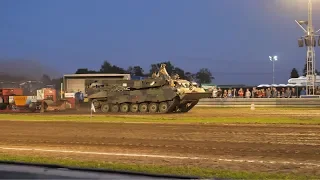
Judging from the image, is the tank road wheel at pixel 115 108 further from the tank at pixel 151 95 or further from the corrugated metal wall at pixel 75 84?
the corrugated metal wall at pixel 75 84

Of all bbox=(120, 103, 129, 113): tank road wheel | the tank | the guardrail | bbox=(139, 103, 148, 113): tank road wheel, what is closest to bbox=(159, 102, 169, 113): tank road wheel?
the tank

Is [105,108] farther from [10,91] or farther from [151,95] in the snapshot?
[10,91]

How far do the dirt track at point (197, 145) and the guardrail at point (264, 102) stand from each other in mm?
21071

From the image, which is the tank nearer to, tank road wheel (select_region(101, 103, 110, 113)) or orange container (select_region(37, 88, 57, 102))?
tank road wheel (select_region(101, 103, 110, 113))

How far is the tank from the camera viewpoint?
1215 inches

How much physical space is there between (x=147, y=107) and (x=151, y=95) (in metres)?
1.14

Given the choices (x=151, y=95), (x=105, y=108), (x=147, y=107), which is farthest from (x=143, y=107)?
(x=105, y=108)

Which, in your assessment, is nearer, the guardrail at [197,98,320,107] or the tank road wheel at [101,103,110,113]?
the tank road wheel at [101,103,110,113]

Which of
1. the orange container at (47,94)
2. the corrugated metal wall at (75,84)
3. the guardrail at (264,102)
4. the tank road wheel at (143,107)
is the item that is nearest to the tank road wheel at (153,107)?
the tank road wheel at (143,107)

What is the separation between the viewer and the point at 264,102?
36.7 m

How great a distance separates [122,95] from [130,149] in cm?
2164

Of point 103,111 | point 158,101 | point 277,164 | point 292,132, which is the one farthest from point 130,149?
point 103,111

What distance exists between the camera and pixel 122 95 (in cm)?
3275

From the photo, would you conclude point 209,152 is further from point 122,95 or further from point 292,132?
point 122,95
